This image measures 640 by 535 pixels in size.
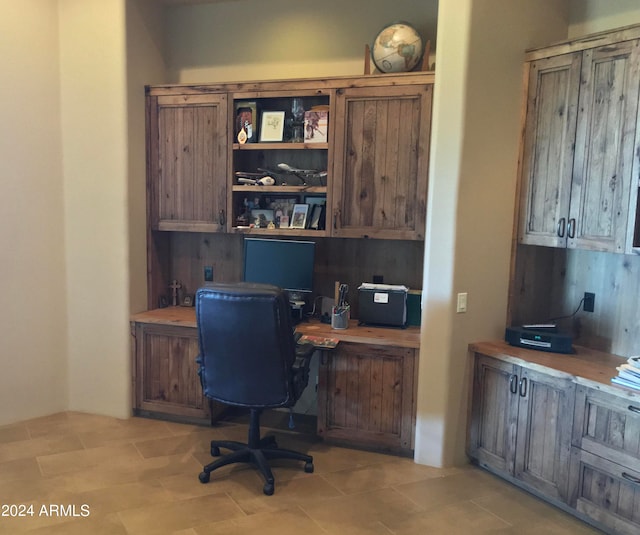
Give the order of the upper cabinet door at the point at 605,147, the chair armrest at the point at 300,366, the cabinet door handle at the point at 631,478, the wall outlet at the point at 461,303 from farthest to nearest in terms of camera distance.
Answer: the wall outlet at the point at 461,303 < the chair armrest at the point at 300,366 < the upper cabinet door at the point at 605,147 < the cabinet door handle at the point at 631,478

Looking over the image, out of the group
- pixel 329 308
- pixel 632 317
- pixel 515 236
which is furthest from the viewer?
pixel 329 308

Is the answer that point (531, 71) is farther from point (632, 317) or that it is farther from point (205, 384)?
point (205, 384)

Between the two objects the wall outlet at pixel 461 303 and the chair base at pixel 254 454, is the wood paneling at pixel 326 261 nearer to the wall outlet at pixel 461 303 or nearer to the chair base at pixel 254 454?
the wall outlet at pixel 461 303

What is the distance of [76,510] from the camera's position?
273 centimetres

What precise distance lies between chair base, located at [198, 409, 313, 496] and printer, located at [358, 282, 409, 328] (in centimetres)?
104

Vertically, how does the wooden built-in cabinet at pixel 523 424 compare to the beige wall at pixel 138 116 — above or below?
below

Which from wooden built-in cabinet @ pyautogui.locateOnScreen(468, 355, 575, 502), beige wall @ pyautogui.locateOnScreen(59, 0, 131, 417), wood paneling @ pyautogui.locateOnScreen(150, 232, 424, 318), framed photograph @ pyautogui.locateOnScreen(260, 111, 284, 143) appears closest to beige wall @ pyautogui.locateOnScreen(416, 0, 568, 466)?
wooden built-in cabinet @ pyautogui.locateOnScreen(468, 355, 575, 502)

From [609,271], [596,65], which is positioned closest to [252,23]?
[596,65]

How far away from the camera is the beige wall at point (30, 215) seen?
3602mm

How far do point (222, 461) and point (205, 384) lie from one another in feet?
1.56

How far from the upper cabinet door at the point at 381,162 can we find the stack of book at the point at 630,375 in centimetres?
144

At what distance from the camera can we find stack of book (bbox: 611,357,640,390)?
249cm

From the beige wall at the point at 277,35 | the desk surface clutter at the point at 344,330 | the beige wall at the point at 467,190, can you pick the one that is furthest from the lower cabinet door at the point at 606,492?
the beige wall at the point at 277,35

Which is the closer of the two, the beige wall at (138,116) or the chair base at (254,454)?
the chair base at (254,454)
